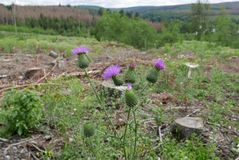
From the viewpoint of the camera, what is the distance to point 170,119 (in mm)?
4285

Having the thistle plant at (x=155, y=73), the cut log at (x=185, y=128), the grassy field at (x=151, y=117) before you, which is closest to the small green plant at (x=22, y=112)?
the grassy field at (x=151, y=117)

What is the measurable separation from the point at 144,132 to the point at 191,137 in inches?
17.8

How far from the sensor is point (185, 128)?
3.82 m

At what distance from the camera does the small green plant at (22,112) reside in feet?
11.8

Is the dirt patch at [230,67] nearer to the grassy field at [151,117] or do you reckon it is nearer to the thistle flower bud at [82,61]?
the grassy field at [151,117]

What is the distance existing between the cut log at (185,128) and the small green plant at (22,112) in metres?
1.32

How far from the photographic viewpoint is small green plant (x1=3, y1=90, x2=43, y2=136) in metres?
3.58

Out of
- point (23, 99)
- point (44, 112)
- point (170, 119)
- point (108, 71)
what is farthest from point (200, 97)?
point (108, 71)

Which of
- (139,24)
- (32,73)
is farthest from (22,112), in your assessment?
(139,24)

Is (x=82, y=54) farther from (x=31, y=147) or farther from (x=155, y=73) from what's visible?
(x=31, y=147)

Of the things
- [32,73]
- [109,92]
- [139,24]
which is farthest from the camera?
[139,24]

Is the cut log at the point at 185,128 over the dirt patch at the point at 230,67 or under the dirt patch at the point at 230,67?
over

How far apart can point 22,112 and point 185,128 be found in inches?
60.4

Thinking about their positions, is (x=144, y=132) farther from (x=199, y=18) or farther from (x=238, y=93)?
(x=199, y=18)
